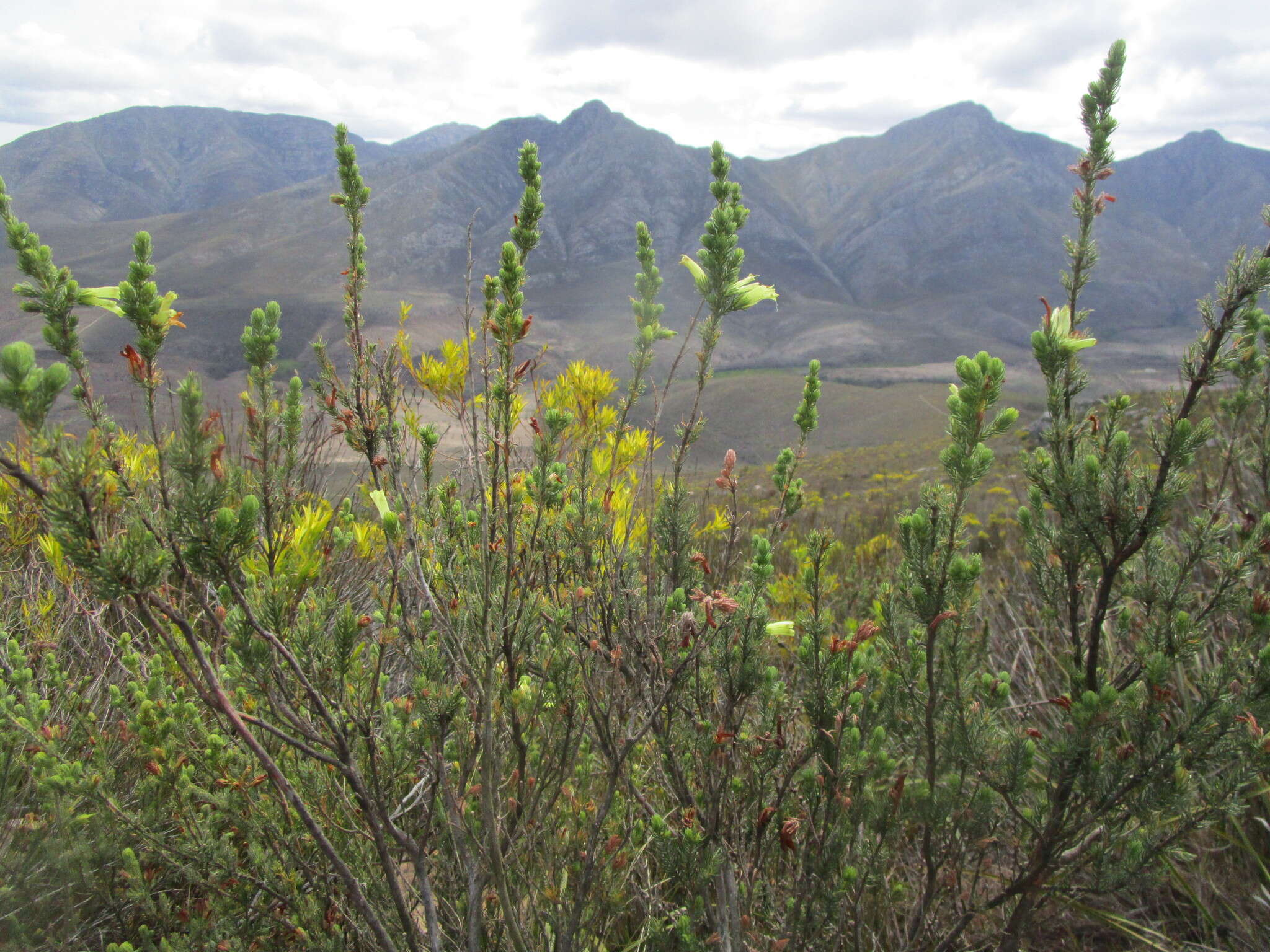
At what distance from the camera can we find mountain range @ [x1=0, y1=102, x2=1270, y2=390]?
91750mm

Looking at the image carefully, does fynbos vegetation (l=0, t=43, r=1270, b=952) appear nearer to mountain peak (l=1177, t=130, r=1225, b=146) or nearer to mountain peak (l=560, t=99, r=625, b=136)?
mountain peak (l=560, t=99, r=625, b=136)

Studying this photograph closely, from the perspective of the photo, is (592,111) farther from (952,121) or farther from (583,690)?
(583,690)

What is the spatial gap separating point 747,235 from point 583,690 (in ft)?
389

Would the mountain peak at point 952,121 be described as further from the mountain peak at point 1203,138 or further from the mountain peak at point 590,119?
the mountain peak at point 590,119

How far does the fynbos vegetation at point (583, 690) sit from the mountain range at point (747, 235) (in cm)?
7347

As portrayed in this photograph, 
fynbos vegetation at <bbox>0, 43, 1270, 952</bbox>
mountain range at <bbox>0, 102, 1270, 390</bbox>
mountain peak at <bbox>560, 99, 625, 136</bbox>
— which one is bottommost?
fynbos vegetation at <bbox>0, 43, 1270, 952</bbox>

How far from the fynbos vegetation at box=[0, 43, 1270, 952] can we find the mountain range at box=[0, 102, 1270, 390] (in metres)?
73.5

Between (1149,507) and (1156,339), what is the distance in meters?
124

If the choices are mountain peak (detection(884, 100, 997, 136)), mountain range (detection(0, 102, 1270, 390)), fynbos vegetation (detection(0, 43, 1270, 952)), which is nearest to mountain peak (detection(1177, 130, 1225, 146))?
mountain range (detection(0, 102, 1270, 390))

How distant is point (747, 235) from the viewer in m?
112

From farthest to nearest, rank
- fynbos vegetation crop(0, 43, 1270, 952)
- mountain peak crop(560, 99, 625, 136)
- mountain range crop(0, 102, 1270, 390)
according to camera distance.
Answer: mountain peak crop(560, 99, 625, 136) < mountain range crop(0, 102, 1270, 390) < fynbos vegetation crop(0, 43, 1270, 952)

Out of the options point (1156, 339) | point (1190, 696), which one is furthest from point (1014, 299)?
point (1190, 696)

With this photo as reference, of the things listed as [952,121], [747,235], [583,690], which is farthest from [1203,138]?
[583,690]

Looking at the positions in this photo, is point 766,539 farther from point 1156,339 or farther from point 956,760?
point 1156,339
